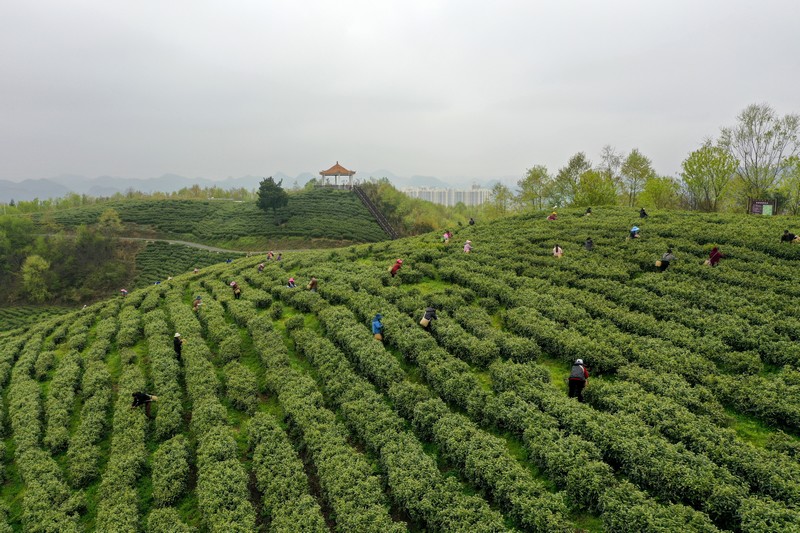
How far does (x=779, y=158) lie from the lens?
1441 inches

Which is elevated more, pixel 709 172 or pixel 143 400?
pixel 709 172

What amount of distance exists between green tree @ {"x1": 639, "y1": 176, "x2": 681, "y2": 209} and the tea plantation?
977 inches

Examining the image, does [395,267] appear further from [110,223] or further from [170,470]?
[110,223]

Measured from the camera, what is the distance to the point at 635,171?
5078cm

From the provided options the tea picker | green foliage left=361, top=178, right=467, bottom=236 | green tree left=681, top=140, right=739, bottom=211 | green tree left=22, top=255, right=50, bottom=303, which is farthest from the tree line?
green tree left=22, top=255, right=50, bottom=303

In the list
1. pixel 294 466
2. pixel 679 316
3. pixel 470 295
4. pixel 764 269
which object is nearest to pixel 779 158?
pixel 764 269

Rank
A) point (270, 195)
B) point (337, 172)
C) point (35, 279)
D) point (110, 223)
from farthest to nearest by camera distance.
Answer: point (337, 172) < point (270, 195) < point (110, 223) < point (35, 279)

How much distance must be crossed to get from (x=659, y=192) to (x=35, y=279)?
86546mm

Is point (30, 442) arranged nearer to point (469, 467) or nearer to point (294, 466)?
point (294, 466)

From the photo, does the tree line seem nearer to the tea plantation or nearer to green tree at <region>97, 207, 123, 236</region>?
the tea plantation

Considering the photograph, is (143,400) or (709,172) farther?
(709,172)

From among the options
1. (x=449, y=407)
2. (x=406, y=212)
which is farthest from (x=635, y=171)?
(x=449, y=407)

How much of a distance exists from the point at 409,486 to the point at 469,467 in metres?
1.62

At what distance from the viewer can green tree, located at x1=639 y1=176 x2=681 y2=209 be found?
4488cm
